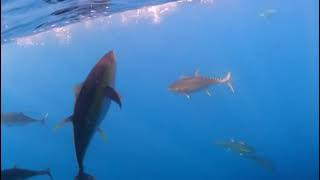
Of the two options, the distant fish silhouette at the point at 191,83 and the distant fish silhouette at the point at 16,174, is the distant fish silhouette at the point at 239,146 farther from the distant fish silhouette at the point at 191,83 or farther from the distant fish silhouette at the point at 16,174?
the distant fish silhouette at the point at 16,174

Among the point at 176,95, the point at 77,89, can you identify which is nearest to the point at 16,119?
the point at 77,89

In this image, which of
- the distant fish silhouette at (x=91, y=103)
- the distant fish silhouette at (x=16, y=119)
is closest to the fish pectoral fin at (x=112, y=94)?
the distant fish silhouette at (x=91, y=103)

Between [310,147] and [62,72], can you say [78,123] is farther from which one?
[62,72]

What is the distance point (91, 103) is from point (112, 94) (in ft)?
1.03

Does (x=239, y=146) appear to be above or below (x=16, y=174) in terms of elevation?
below

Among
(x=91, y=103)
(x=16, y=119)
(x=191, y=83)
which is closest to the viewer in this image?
(x=91, y=103)

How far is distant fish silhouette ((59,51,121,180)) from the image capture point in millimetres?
5320

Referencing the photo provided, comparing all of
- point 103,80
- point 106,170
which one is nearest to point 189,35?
point 106,170

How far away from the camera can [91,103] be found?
5.35 m

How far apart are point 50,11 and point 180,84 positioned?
662 centimetres

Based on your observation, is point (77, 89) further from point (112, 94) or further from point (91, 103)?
point (112, 94)

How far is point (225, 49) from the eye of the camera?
92250 millimetres

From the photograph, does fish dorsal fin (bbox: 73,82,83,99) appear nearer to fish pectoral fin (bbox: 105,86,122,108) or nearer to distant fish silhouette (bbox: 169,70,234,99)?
fish pectoral fin (bbox: 105,86,122,108)

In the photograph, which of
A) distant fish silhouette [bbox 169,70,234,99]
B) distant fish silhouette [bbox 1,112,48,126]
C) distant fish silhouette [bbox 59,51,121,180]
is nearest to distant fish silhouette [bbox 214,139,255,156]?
distant fish silhouette [bbox 169,70,234,99]
